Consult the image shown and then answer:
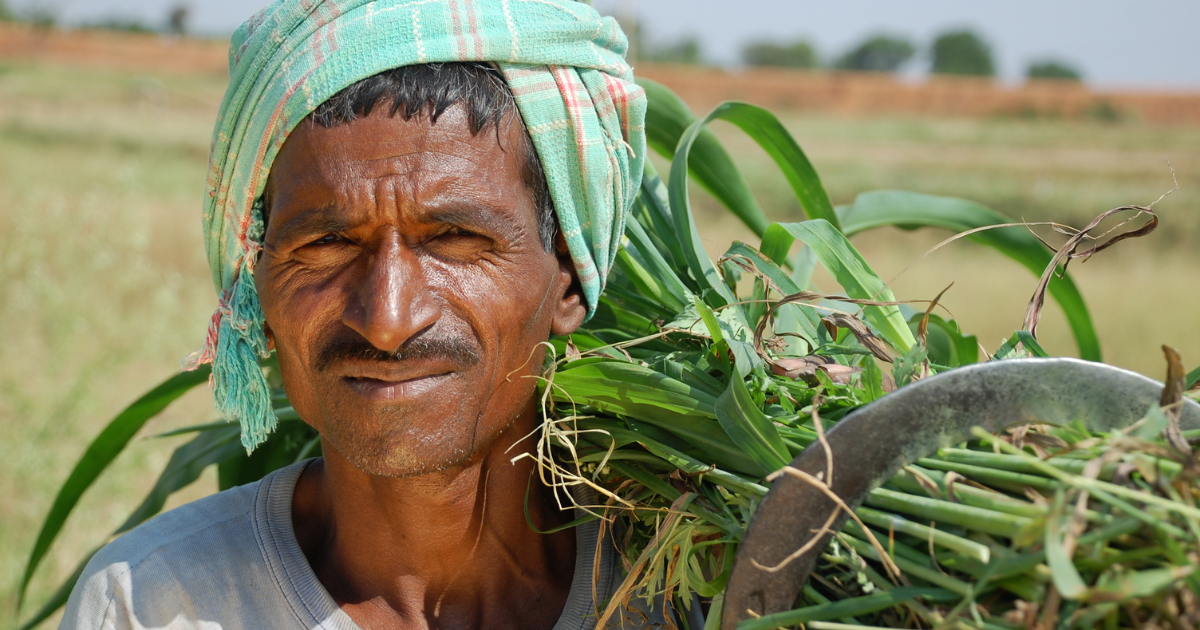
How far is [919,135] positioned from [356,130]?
2722 cm

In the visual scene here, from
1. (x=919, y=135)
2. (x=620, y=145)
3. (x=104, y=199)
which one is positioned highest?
(x=620, y=145)

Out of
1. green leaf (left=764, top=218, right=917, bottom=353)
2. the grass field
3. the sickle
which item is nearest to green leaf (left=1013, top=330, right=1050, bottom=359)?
green leaf (left=764, top=218, right=917, bottom=353)

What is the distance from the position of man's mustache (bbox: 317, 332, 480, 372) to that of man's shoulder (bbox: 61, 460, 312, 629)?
350 millimetres

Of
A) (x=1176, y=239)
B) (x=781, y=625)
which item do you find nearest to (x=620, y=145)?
(x=781, y=625)

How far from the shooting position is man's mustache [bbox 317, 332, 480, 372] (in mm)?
1312

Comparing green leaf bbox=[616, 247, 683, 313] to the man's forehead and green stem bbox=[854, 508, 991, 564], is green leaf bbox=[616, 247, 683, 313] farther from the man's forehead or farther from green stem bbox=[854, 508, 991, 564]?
green stem bbox=[854, 508, 991, 564]

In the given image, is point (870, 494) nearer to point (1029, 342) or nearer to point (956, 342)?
point (1029, 342)

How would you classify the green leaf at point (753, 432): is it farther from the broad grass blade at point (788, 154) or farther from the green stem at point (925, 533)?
the broad grass blade at point (788, 154)

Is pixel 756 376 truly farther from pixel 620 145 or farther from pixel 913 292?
pixel 913 292

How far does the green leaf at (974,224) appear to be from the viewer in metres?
1.86

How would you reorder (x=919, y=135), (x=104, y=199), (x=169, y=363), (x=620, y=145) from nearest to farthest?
(x=620, y=145), (x=169, y=363), (x=104, y=199), (x=919, y=135)

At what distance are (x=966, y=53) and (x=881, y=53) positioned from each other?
565 cm

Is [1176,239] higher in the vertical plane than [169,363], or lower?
lower

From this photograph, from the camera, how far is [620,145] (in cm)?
153
